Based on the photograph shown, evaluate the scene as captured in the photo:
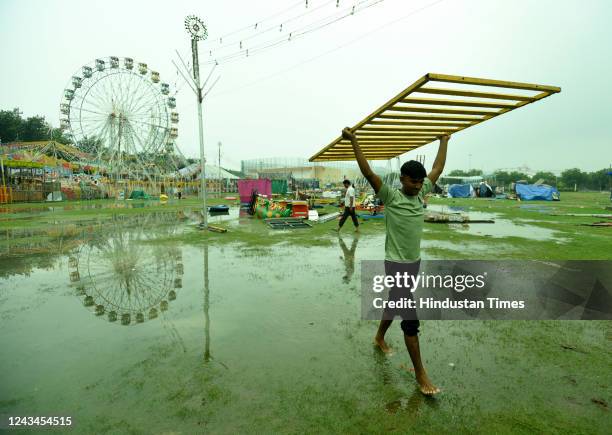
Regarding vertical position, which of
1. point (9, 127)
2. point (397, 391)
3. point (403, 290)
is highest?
point (9, 127)

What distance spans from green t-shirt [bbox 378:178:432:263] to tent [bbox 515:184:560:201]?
3804cm

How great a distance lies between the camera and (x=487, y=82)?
2.93 metres

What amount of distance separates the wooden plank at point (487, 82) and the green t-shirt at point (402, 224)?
1.00 meters

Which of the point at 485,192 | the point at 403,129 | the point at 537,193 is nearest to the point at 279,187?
the point at 403,129

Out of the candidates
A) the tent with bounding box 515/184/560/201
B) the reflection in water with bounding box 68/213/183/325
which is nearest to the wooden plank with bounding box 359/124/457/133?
the reflection in water with bounding box 68/213/183/325

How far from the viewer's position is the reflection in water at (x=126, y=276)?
455cm

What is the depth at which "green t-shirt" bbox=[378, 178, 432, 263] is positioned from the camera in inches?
109

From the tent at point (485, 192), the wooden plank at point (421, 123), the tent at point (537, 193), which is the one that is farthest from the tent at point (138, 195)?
the tent at point (485, 192)

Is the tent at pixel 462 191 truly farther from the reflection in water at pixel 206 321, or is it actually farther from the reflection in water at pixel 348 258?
the reflection in water at pixel 206 321

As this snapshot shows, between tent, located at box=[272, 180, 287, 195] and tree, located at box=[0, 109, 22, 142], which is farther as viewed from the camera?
tree, located at box=[0, 109, 22, 142]

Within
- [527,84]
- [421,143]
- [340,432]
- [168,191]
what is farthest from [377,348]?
[168,191]

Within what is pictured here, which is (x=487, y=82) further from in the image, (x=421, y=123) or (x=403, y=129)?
(x=403, y=129)

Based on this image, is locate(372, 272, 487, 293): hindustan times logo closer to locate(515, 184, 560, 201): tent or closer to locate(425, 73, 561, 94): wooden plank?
locate(425, 73, 561, 94): wooden plank

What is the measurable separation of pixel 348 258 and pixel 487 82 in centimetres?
505
